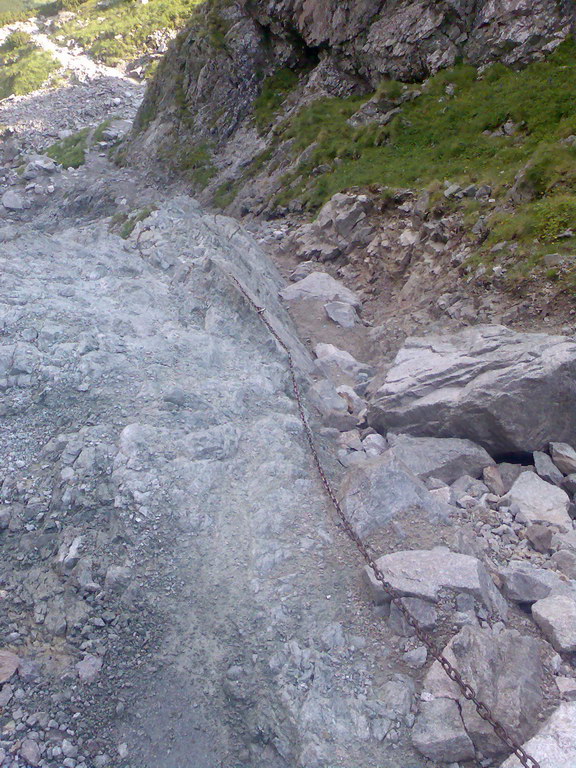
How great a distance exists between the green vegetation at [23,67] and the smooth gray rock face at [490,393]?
40.7 m

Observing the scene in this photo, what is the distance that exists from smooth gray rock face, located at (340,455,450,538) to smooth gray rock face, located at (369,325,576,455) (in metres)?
1.65

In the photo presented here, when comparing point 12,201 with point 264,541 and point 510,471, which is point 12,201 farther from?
point 510,471

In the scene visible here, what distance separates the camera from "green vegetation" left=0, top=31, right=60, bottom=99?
39438mm

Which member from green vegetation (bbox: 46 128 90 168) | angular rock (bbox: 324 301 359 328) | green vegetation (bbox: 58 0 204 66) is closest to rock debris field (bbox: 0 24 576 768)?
angular rock (bbox: 324 301 359 328)

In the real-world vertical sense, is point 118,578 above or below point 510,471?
above

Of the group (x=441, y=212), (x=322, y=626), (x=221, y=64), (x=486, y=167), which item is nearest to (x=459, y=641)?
(x=322, y=626)

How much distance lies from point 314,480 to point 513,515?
97.4 inches

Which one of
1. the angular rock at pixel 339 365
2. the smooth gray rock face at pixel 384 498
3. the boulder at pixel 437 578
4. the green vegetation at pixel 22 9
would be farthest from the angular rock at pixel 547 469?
the green vegetation at pixel 22 9

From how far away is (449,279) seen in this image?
12172 mm

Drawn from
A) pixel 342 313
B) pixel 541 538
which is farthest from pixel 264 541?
pixel 342 313

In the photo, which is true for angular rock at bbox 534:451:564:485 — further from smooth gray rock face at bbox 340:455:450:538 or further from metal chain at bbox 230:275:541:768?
metal chain at bbox 230:275:541:768

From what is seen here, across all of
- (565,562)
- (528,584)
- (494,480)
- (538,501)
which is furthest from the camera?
(494,480)

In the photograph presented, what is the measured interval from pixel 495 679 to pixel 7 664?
4088 mm

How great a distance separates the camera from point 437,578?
5.40 m
